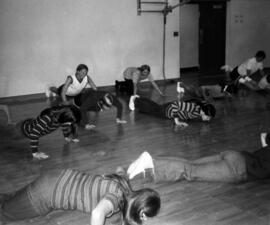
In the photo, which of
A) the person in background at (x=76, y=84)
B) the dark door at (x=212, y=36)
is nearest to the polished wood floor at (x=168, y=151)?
the person in background at (x=76, y=84)

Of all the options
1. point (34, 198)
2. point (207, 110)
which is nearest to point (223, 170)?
point (34, 198)

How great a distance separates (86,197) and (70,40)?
5.05 meters

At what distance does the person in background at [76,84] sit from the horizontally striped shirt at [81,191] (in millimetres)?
2754

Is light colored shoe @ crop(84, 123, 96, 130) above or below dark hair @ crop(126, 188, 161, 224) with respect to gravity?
below

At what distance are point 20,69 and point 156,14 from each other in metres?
2.91

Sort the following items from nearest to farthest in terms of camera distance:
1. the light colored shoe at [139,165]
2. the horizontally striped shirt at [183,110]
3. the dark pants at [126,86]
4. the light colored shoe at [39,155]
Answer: the light colored shoe at [139,165], the light colored shoe at [39,155], the horizontally striped shirt at [183,110], the dark pants at [126,86]

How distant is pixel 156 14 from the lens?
Result: 741 cm

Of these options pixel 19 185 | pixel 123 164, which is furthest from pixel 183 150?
pixel 19 185

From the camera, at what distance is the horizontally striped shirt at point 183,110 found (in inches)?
174

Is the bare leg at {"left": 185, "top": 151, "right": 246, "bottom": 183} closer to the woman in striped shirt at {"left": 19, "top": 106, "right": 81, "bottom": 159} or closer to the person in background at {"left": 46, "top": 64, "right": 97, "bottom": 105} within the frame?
the woman in striped shirt at {"left": 19, "top": 106, "right": 81, "bottom": 159}

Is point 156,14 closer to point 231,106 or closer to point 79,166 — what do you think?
point 231,106

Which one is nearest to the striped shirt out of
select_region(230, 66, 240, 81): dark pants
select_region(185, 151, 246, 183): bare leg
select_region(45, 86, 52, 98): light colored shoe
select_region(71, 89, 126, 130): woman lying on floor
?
select_region(71, 89, 126, 130): woman lying on floor

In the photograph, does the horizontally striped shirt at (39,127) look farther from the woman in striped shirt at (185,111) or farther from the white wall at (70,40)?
the white wall at (70,40)

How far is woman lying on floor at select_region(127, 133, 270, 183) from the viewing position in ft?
8.86
